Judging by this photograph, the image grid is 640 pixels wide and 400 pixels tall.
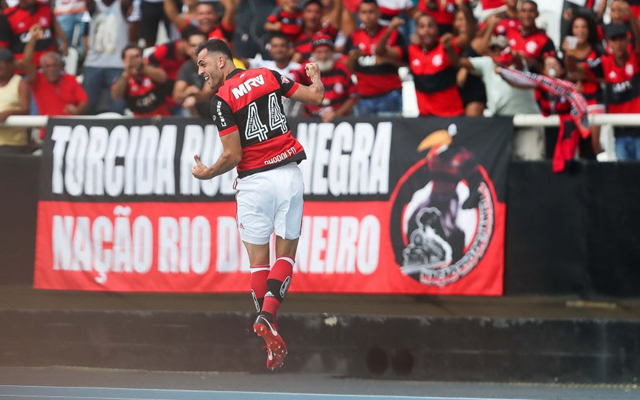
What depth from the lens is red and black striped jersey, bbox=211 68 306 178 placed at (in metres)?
8.45

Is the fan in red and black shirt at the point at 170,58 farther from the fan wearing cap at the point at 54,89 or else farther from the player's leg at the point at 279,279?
the player's leg at the point at 279,279

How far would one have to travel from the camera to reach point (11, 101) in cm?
Result: 1209

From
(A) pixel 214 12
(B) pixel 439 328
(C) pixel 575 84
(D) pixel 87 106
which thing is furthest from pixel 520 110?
(D) pixel 87 106

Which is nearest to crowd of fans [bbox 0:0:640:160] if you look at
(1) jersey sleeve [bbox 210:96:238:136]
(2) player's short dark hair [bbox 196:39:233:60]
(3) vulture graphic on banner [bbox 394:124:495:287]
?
(3) vulture graphic on banner [bbox 394:124:495:287]

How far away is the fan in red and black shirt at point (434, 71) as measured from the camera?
37.4ft

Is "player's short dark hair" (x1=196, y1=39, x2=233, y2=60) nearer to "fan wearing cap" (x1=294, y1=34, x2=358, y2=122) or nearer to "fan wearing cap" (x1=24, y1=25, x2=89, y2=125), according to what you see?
"fan wearing cap" (x1=294, y1=34, x2=358, y2=122)

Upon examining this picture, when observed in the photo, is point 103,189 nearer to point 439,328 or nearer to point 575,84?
point 439,328

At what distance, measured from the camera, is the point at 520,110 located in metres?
11.2

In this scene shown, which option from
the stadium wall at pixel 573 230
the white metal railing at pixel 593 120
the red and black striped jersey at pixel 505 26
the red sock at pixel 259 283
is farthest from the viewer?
the red and black striped jersey at pixel 505 26

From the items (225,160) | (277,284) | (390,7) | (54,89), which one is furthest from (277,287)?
(54,89)

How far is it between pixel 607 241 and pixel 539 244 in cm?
60

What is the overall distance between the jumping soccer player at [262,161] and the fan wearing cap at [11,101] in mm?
3776

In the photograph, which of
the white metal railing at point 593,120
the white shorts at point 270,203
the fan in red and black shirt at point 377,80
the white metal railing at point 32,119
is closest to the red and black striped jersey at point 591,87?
the white metal railing at point 593,120

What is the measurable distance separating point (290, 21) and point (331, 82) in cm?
134
